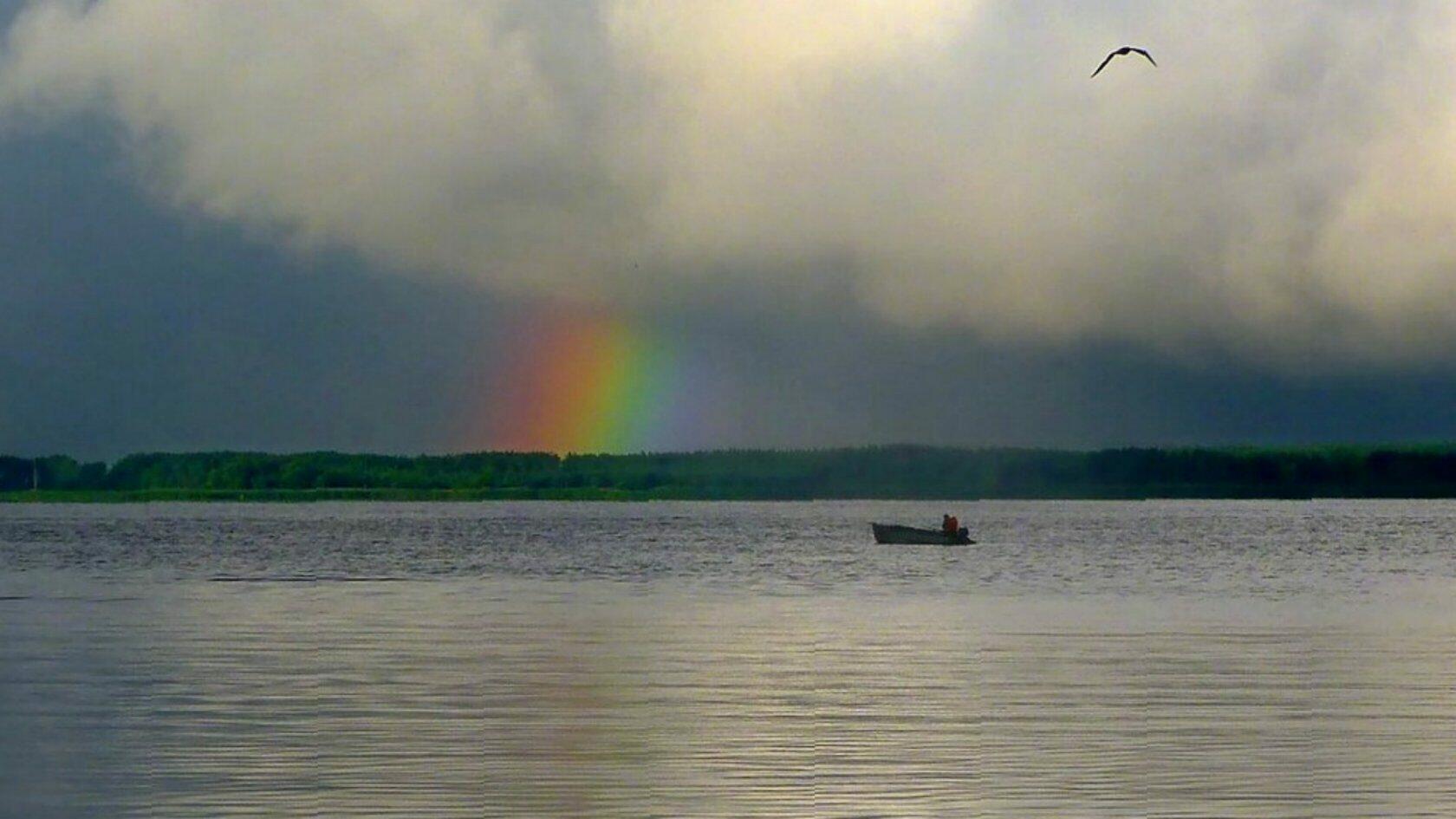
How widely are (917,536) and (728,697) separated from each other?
63.2 meters

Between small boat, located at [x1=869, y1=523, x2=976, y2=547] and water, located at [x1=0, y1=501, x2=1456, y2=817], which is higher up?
small boat, located at [x1=869, y1=523, x2=976, y2=547]

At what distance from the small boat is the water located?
28.9 meters

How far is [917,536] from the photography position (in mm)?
88562

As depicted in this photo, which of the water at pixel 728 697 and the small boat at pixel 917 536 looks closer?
the water at pixel 728 697

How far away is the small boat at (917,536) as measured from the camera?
286ft

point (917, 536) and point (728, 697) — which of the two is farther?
point (917, 536)

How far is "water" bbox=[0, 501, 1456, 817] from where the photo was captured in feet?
60.8

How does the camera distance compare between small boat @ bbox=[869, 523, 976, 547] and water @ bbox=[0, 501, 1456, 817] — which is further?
small boat @ bbox=[869, 523, 976, 547]

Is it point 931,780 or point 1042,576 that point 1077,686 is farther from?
point 1042,576

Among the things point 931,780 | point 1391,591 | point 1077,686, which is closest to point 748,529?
point 1391,591

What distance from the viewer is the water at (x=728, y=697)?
1853cm

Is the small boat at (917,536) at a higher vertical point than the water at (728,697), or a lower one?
higher

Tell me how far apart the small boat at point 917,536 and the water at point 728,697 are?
28889 mm

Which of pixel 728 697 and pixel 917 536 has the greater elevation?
pixel 917 536
